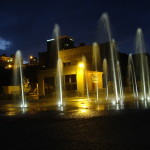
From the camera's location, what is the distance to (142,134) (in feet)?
24.8

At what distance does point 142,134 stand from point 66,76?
3708 cm

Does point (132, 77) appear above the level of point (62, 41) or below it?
below

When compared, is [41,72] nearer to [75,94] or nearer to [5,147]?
[75,94]

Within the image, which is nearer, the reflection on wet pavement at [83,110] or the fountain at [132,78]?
the reflection on wet pavement at [83,110]

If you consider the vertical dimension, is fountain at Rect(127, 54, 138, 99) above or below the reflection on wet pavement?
above

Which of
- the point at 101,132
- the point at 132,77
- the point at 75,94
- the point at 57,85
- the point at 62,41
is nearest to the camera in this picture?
the point at 101,132

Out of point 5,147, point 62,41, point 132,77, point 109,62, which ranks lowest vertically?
point 5,147

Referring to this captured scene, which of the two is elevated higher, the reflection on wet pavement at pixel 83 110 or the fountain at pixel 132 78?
the fountain at pixel 132 78

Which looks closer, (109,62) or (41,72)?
(41,72)

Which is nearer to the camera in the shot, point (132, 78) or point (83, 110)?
point (83, 110)

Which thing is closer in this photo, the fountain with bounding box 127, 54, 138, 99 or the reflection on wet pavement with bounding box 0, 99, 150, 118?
the reflection on wet pavement with bounding box 0, 99, 150, 118

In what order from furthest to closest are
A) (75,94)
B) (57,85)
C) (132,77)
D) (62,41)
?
(62,41)
(132,77)
(57,85)
(75,94)

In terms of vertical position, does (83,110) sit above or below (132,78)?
below

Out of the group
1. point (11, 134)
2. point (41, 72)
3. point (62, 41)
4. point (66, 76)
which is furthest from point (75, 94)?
point (62, 41)
